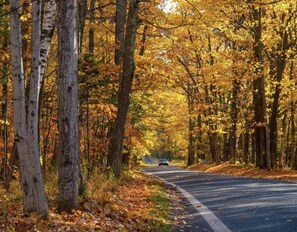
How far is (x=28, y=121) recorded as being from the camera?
6.34 m

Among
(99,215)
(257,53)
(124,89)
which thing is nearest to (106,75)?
(124,89)

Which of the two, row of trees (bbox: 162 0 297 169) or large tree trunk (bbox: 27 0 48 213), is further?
row of trees (bbox: 162 0 297 169)

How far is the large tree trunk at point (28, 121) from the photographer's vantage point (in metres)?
6.11

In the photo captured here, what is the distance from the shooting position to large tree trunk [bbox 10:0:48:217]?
611 cm

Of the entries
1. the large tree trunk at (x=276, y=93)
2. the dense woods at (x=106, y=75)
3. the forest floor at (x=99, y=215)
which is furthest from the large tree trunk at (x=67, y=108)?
the large tree trunk at (x=276, y=93)

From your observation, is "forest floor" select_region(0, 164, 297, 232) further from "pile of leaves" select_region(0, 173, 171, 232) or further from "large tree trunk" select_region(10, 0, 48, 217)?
"large tree trunk" select_region(10, 0, 48, 217)

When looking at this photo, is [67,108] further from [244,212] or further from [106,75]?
[106,75]

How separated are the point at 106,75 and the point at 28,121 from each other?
8.97 m

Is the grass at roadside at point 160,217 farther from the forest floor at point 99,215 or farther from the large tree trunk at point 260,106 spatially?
the large tree trunk at point 260,106

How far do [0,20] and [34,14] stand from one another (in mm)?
5606

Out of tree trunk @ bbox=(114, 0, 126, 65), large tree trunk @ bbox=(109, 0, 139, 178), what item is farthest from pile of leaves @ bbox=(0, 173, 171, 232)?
tree trunk @ bbox=(114, 0, 126, 65)

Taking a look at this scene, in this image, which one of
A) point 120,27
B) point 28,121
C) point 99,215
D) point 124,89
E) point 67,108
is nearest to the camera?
point 28,121

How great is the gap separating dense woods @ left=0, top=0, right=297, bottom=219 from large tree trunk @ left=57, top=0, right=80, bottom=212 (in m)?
0.02

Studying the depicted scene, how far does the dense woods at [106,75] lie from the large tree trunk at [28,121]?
1cm
